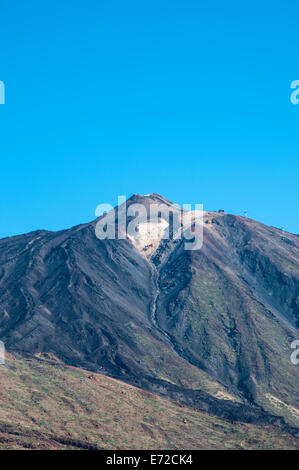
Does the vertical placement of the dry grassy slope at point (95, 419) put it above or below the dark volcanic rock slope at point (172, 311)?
below

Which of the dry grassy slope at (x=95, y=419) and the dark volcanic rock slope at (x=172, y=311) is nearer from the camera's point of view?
the dry grassy slope at (x=95, y=419)

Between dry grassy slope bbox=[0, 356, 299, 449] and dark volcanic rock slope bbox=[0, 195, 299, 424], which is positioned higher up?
dark volcanic rock slope bbox=[0, 195, 299, 424]

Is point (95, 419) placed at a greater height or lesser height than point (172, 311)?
lesser

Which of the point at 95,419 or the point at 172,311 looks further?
the point at 172,311

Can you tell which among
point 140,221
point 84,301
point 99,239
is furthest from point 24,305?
point 140,221

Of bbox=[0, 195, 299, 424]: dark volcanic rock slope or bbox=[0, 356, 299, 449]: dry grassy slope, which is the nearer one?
bbox=[0, 356, 299, 449]: dry grassy slope
